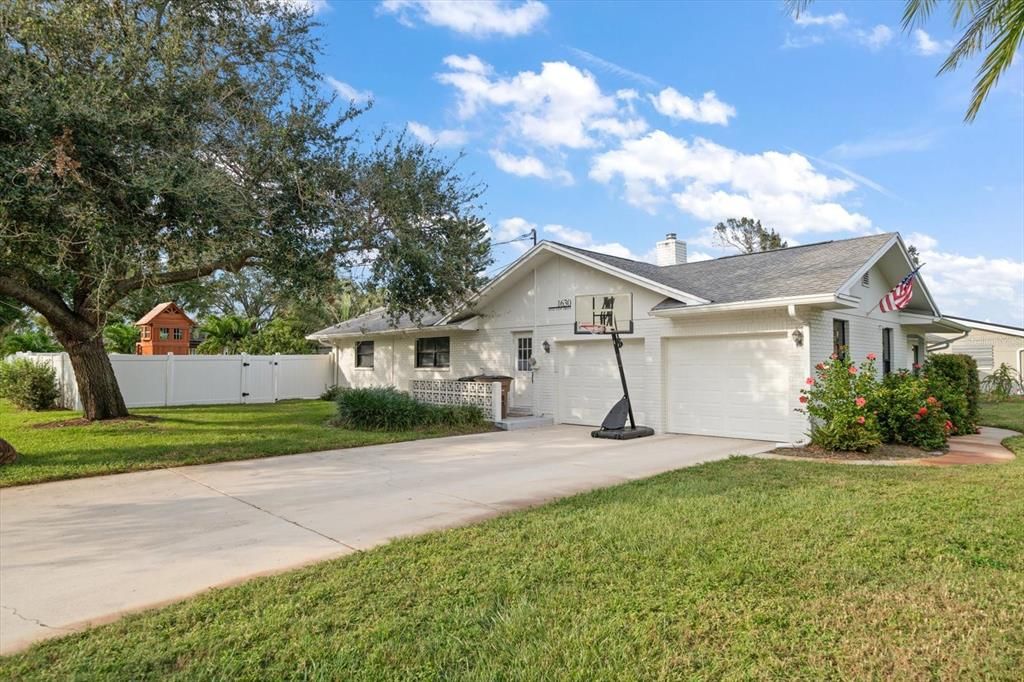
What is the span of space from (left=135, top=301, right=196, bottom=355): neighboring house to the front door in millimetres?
16794

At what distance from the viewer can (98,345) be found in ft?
42.2

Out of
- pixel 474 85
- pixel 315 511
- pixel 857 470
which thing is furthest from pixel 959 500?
pixel 474 85

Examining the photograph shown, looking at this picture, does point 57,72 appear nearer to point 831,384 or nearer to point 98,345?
point 98,345

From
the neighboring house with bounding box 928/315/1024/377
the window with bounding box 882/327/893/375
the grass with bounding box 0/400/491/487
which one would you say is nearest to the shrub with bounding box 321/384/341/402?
the grass with bounding box 0/400/491/487

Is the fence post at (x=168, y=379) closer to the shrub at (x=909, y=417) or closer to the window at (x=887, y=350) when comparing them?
the shrub at (x=909, y=417)

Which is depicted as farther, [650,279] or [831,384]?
[650,279]

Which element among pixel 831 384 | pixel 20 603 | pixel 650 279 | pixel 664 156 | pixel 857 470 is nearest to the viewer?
pixel 20 603

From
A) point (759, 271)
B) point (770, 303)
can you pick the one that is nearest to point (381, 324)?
point (759, 271)

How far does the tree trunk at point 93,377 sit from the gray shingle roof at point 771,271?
10.4 meters

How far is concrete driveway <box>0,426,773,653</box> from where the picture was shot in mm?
4117

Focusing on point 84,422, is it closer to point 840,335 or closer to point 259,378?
point 259,378

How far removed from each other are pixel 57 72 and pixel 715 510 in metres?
10.4

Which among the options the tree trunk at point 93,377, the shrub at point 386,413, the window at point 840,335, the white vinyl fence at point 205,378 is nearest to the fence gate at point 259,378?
the white vinyl fence at point 205,378

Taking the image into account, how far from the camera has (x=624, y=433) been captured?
1167cm
